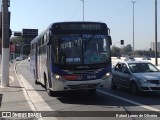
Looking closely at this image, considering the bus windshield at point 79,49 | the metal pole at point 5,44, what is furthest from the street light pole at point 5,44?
the bus windshield at point 79,49

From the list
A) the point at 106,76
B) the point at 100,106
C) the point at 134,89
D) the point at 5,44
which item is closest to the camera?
the point at 100,106

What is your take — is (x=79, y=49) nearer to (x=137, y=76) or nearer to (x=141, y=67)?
(x=137, y=76)

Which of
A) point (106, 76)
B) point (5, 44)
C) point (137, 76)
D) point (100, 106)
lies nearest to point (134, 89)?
point (137, 76)

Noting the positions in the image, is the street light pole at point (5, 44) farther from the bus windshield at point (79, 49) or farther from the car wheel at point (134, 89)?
the car wheel at point (134, 89)

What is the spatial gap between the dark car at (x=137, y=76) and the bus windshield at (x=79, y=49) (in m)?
2.16

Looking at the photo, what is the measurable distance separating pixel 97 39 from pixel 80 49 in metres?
0.79

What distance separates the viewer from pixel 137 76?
613 inches

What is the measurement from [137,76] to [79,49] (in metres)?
3.19

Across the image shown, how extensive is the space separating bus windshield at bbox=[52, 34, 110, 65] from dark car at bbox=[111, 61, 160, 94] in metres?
2.16

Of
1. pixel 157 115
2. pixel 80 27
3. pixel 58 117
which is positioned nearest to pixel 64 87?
pixel 80 27

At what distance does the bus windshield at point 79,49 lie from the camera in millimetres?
13680

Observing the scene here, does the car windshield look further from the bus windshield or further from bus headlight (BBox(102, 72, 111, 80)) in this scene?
the bus windshield

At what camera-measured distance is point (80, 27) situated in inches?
556

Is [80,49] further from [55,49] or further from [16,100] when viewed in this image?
[16,100]
